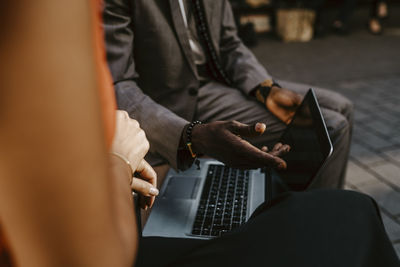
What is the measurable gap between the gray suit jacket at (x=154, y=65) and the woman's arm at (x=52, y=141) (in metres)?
0.82

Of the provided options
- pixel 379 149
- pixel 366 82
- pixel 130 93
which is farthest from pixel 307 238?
pixel 366 82

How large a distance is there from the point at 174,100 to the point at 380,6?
700 cm

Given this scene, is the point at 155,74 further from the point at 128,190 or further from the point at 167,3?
the point at 128,190

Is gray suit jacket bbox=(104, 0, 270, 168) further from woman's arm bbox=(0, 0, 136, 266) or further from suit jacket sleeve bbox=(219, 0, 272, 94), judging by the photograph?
woman's arm bbox=(0, 0, 136, 266)

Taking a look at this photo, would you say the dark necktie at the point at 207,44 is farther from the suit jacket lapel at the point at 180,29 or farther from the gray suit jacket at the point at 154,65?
the suit jacket lapel at the point at 180,29

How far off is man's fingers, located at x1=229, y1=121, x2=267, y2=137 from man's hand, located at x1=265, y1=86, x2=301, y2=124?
0.55m

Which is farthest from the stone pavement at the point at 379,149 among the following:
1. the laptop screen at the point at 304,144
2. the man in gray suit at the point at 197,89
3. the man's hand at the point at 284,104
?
the man's hand at the point at 284,104

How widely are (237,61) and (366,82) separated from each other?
9.87 feet

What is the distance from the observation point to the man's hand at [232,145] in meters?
1.07

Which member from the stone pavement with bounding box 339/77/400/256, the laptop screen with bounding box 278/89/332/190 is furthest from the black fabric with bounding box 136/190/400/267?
the stone pavement with bounding box 339/77/400/256

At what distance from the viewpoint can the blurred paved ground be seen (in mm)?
2223

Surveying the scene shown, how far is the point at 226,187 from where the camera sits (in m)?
1.30

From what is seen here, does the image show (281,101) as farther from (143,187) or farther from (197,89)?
(143,187)

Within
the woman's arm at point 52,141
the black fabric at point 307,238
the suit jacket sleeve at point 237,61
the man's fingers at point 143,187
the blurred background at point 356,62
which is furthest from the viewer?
the blurred background at point 356,62
